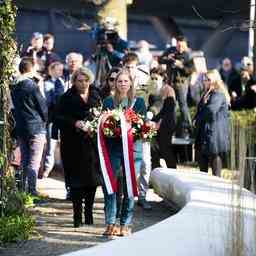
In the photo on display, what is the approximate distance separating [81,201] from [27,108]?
6.47ft

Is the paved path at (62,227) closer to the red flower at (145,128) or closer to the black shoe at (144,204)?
the black shoe at (144,204)

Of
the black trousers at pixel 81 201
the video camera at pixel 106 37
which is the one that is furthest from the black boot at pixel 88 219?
the video camera at pixel 106 37

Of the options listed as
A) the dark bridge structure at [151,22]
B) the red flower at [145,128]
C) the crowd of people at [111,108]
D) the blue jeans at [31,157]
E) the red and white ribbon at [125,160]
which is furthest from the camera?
the dark bridge structure at [151,22]

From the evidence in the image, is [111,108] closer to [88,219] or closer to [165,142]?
[88,219]

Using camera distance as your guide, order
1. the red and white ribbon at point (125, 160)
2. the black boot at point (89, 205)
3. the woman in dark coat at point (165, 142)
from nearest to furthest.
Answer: the red and white ribbon at point (125, 160)
the black boot at point (89, 205)
the woman in dark coat at point (165, 142)

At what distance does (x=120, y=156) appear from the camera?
29.2 feet

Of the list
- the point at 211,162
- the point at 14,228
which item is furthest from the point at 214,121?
the point at 14,228

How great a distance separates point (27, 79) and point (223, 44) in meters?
15.3

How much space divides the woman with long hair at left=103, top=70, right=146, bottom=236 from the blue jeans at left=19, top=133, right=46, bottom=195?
7.19 ft

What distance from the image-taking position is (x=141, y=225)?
382 inches

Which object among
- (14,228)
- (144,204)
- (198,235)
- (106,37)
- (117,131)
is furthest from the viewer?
(106,37)

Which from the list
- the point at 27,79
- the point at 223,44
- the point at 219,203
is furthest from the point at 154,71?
the point at 223,44

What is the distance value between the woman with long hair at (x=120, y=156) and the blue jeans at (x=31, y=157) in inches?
86.3

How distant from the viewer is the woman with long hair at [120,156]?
8.90m
